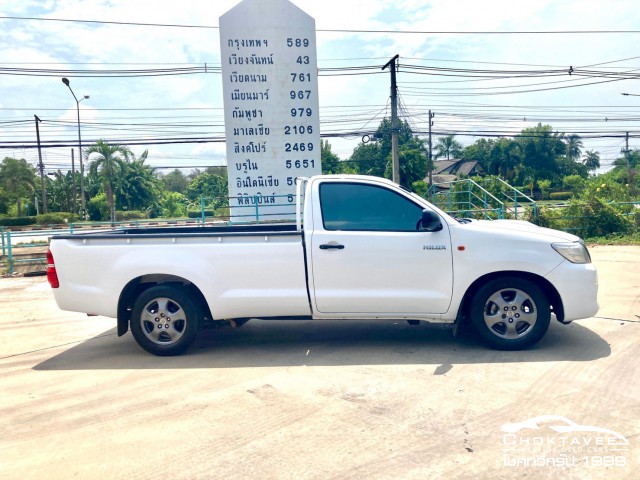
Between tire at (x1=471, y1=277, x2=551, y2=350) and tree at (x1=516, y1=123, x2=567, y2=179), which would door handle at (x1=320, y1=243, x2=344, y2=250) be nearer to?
tire at (x1=471, y1=277, x2=551, y2=350)

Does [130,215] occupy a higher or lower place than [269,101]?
lower

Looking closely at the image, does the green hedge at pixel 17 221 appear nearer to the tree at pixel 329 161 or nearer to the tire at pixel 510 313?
the tree at pixel 329 161

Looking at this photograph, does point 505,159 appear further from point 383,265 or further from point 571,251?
point 383,265

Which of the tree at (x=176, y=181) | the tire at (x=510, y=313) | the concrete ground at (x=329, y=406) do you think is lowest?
the concrete ground at (x=329, y=406)

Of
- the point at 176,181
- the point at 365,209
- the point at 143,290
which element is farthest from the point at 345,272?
the point at 176,181

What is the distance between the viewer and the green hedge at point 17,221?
4531cm

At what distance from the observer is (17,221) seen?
45906 millimetres

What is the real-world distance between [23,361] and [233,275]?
2569 millimetres

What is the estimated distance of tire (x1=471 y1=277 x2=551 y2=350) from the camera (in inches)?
207

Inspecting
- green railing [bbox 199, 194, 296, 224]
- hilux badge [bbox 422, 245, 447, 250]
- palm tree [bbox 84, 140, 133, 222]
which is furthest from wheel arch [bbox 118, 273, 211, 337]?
palm tree [bbox 84, 140, 133, 222]

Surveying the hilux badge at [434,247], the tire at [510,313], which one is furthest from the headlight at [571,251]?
the hilux badge at [434,247]

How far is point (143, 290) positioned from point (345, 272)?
2196 millimetres

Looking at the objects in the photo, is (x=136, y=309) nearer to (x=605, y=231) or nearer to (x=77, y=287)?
(x=77, y=287)

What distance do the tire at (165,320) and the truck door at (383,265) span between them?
134 cm
